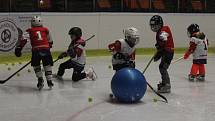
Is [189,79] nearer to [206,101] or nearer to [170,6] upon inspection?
[206,101]

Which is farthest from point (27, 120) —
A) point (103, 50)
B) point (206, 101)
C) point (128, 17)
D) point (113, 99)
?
point (128, 17)

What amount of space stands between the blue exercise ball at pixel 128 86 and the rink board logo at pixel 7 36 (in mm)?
5254

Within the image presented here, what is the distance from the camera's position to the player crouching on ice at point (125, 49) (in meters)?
6.87

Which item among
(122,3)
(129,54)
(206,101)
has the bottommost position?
(206,101)

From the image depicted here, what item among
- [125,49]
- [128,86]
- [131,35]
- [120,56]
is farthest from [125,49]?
[128,86]

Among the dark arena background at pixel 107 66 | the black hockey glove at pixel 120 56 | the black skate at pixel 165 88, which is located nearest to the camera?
the dark arena background at pixel 107 66

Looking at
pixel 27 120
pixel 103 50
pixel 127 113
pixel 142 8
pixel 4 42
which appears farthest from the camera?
pixel 142 8

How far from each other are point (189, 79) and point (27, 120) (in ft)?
13.3

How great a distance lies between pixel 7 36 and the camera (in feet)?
36.2

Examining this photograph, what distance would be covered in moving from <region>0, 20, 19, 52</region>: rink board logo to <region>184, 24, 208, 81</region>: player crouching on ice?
443 centimetres

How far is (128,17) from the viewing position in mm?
13617

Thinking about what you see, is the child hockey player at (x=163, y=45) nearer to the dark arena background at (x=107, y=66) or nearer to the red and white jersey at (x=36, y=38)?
the dark arena background at (x=107, y=66)

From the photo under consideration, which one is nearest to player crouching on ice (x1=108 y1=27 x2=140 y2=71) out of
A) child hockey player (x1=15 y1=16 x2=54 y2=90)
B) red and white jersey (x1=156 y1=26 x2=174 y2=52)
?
red and white jersey (x1=156 y1=26 x2=174 y2=52)

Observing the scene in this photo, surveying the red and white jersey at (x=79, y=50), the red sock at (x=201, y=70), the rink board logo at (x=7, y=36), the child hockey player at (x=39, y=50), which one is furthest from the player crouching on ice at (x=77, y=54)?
the rink board logo at (x=7, y=36)
